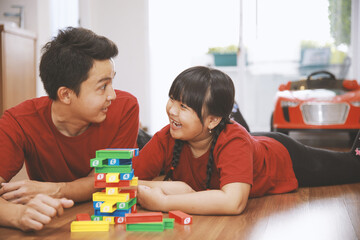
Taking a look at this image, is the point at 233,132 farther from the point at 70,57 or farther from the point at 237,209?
the point at 70,57

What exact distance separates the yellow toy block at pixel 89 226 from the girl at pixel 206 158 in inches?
8.6

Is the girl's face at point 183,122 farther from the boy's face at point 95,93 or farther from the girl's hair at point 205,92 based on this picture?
the boy's face at point 95,93

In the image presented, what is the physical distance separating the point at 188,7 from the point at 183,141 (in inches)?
139

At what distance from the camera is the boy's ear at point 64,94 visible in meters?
1.38

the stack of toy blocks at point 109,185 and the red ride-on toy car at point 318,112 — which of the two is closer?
the stack of toy blocks at point 109,185

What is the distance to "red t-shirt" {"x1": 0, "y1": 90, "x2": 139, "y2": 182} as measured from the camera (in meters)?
1.32

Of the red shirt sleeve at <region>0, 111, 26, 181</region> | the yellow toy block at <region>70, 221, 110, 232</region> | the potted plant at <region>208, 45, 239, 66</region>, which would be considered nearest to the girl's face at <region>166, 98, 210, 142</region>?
the yellow toy block at <region>70, 221, 110, 232</region>

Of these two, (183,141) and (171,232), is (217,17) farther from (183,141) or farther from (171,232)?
(171,232)

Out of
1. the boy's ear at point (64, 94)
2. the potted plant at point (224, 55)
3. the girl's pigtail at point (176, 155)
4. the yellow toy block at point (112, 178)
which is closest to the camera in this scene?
the yellow toy block at point (112, 178)

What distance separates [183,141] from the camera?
60.7 inches

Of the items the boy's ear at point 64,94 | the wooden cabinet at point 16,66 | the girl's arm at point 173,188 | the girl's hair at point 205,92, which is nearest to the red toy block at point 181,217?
the girl's arm at point 173,188

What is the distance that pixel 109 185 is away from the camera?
1194 mm

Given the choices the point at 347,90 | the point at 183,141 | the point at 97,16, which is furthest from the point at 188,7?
the point at 183,141

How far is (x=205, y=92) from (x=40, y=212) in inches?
27.1
